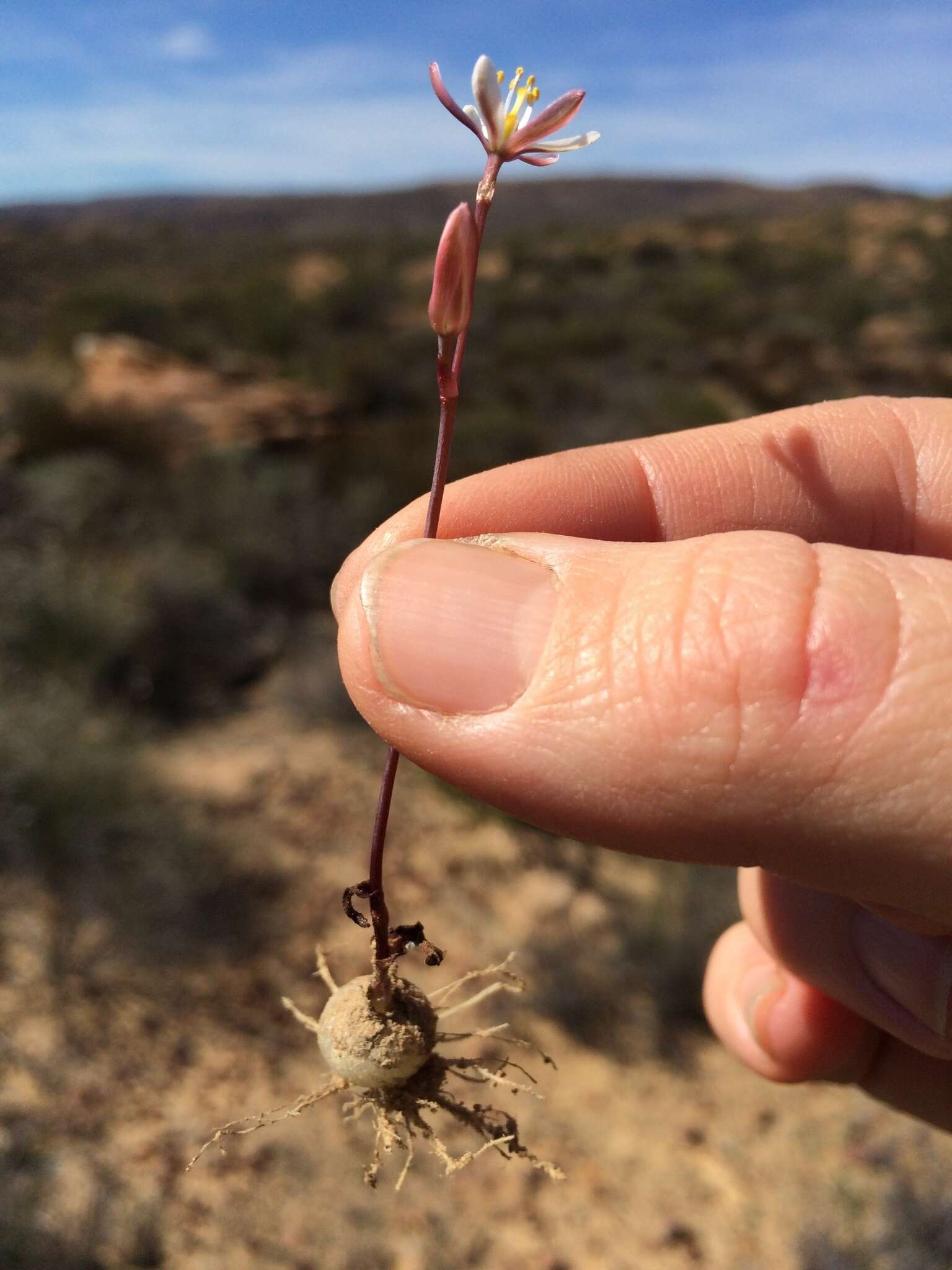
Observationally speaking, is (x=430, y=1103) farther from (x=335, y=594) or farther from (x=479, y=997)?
(x=335, y=594)

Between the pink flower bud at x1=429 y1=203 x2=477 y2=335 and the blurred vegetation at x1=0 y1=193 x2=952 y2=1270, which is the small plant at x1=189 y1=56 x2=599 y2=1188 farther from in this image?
the blurred vegetation at x1=0 y1=193 x2=952 y2=1270

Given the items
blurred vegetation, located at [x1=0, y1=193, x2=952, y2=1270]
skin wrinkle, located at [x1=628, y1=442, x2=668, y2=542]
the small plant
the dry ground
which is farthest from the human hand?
blurred vegetation, located at [x1=0, y1=193, x2=952, y2=1270]

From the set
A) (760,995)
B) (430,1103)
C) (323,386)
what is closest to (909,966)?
(760,995)

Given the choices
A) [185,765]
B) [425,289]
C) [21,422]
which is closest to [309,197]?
[425,289]

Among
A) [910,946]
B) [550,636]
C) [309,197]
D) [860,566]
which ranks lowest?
[910,946]

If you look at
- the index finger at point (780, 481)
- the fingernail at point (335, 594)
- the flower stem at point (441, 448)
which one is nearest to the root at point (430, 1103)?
the flower stem at point (441, 448)

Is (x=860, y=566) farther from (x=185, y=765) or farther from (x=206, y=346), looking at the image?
(x=206, y=346)

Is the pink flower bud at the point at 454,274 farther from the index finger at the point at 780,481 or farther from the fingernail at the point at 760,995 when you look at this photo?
the fingernail at the point at 760,995
